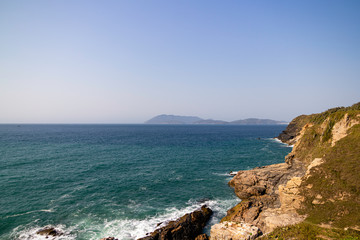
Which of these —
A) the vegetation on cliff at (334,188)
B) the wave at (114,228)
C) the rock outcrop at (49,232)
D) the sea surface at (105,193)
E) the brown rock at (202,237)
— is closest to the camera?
the vegetation on cliff at (334,188)

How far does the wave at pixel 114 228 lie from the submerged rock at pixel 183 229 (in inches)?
60.3

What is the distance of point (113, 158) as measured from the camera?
7100cm

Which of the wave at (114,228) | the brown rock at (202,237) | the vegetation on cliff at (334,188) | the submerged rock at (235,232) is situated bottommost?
the wave at (114,228)

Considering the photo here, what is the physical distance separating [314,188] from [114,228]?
32882mm

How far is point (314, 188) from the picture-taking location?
2836cm

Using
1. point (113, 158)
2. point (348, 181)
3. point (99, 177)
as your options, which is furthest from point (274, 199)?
point (113, 158)

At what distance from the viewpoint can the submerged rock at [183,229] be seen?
84.5 feet

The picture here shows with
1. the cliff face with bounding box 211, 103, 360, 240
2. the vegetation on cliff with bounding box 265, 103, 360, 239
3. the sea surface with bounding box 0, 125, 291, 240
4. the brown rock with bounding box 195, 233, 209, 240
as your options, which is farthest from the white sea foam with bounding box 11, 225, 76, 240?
the vegetation on cliff with bounding box 265, 103, 360, 239

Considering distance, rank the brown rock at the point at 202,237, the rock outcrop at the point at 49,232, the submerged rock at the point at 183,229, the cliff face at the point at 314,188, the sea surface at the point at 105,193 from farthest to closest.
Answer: the sea surface at the point at 105,193
the rock outcrop at the point at 49,232
the submerged rock at the point at 183,229
the brown rock at the point at 202,237
the cliff face at the point at 314,188

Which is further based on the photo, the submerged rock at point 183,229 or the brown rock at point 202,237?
the submerged rock at point 183,229

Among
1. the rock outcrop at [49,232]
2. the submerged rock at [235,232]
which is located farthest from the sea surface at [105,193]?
the submerged rock at [235,232]

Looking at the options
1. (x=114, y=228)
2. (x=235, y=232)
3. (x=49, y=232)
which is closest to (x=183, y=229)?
(x=235, y=232)

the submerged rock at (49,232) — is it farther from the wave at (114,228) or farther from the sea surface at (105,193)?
the sea surface at (105,193)

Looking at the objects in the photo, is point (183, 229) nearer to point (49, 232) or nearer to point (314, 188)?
point (49, 232)
